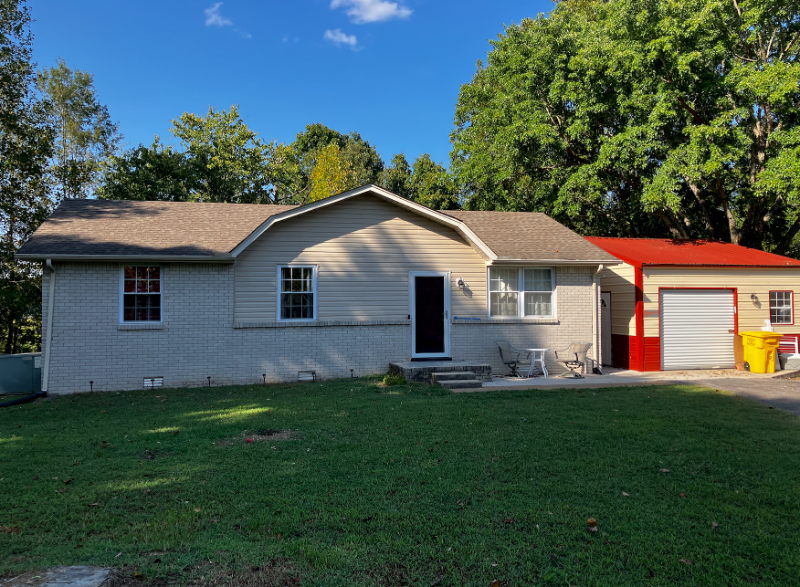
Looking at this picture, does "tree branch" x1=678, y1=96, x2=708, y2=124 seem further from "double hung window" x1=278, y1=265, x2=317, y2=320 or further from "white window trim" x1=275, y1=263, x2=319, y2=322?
"double hung window" x1=278, y1=265, x2=317, y2=320

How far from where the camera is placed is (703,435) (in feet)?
24.5

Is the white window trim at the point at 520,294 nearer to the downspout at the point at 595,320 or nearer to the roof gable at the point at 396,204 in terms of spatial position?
the roof gable at the point at 396,204

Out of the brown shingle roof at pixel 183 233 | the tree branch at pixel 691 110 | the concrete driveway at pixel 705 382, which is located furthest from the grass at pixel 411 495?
the tree branch at pixel 691 110

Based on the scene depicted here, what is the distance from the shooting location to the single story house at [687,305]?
14742mm

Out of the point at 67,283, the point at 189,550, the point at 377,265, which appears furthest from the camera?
the point at 377,265

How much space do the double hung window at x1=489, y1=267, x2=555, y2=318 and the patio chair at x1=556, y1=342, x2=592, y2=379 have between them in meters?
1.08

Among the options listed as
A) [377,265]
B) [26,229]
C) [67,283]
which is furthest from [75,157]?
[377,265]

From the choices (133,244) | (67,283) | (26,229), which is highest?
(26,229)

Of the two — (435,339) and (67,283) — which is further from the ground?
(67,283)

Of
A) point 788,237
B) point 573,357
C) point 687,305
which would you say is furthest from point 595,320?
point 788,237

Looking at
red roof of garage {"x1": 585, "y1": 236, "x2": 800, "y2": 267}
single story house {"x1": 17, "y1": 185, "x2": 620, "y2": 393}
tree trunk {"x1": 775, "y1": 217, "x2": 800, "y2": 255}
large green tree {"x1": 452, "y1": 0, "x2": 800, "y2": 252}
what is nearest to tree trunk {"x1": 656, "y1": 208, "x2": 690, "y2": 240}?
large green tree {"x1": 452, "y1": 0, "x2": 800, "y2": 252}

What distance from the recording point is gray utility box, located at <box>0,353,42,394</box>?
11984 millimetres

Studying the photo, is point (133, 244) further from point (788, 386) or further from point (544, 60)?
point (544, 60)

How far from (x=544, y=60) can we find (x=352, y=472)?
2001 centimetres
